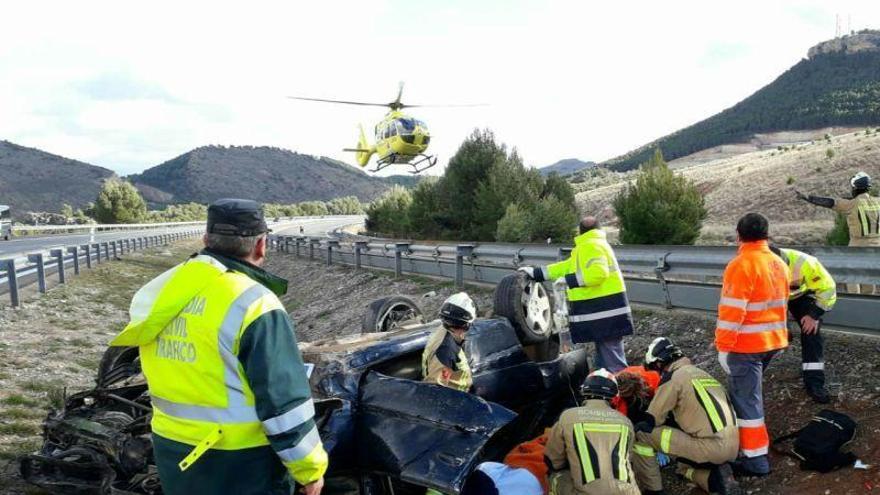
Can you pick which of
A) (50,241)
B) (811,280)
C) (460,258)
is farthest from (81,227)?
(811,280)

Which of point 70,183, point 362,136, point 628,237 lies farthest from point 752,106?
point 70,183

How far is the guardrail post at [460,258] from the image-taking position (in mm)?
11141

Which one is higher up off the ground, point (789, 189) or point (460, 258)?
point (789, 189)

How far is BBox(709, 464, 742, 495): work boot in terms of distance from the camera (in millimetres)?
4188

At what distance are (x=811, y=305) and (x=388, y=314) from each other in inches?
150

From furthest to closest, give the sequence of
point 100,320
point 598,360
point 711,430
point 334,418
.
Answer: point 100,320 → point 598,360 → point 711,430 → point 334,418

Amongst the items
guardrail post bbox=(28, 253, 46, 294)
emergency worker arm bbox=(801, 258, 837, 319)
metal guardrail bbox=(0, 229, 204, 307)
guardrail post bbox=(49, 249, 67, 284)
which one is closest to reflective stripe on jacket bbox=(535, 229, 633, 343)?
emergency worker arm bbox=(801, 258, 837, 319)

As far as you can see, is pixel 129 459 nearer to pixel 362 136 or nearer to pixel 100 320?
pixel 100 320

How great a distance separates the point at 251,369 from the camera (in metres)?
2.45

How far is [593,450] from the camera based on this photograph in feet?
13.3

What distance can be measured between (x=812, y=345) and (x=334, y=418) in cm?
356

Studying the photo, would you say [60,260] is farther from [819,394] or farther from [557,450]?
[819,394]

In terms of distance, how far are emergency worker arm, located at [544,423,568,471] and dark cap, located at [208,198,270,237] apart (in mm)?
2493

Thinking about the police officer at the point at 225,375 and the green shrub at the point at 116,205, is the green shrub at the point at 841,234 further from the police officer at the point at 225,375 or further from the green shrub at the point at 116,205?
the green shrub at the point at 116,205
